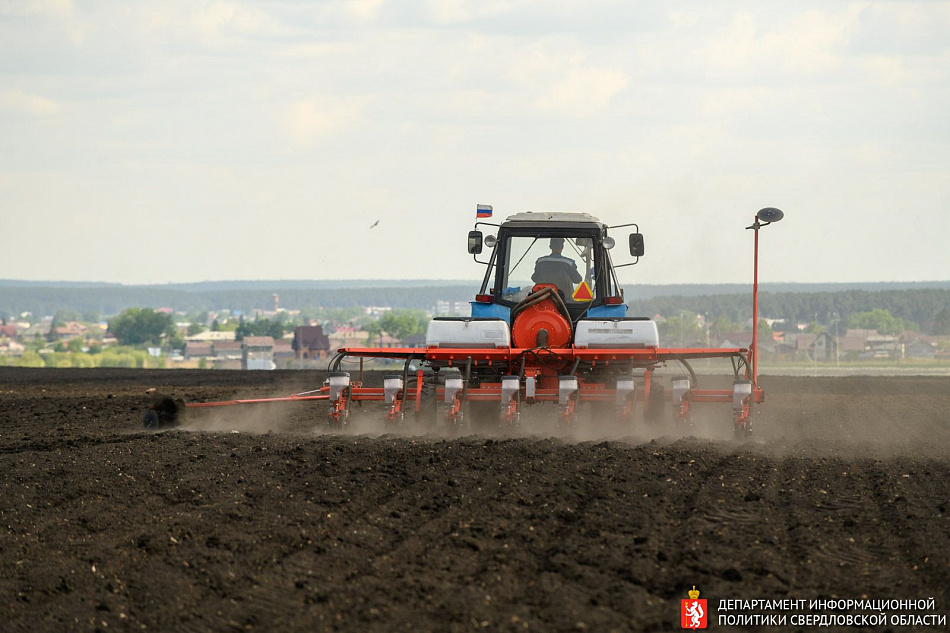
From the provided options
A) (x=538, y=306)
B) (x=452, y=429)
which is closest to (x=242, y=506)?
(x=452, y=429)

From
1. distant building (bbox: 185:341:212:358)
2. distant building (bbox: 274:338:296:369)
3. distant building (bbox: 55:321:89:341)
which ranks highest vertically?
distant building (bbox: 274:338:296:369)

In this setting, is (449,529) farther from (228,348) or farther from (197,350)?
(228,348)

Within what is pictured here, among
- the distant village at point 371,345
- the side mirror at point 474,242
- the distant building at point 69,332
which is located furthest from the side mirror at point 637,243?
the distant building at point 69,332

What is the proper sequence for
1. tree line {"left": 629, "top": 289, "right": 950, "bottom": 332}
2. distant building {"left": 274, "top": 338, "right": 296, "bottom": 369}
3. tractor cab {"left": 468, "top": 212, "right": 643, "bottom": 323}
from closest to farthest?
tractor cab {"left": 468, "top": 212, "right": 643, "bottom": 323} < tree line {"left": 629, "top": 289, "right": 950, "bottom": 332} < distant building {"left": 274, "top": 338, "right": 296, "bottom": 369}

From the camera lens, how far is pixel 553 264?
52.7ft

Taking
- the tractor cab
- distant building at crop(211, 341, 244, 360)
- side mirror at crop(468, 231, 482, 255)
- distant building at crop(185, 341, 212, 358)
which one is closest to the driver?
the tractor cab

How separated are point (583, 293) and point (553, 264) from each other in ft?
1.94

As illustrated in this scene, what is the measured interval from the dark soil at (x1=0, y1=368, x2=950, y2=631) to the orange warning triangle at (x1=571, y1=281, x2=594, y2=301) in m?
2.90

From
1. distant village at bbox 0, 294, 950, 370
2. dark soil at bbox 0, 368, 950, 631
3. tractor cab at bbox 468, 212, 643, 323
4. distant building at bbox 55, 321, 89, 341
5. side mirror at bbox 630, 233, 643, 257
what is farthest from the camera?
distant building at bbox 55, 321, 89, 341

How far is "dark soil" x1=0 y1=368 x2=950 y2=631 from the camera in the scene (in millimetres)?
6648

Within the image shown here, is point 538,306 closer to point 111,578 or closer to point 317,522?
point 317,522

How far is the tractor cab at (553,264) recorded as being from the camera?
1592cm

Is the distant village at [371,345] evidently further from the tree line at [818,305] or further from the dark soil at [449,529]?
the dark soil at [449,529]

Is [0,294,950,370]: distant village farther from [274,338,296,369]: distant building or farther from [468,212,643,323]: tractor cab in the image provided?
[468,212,643,323]: tractor cab
